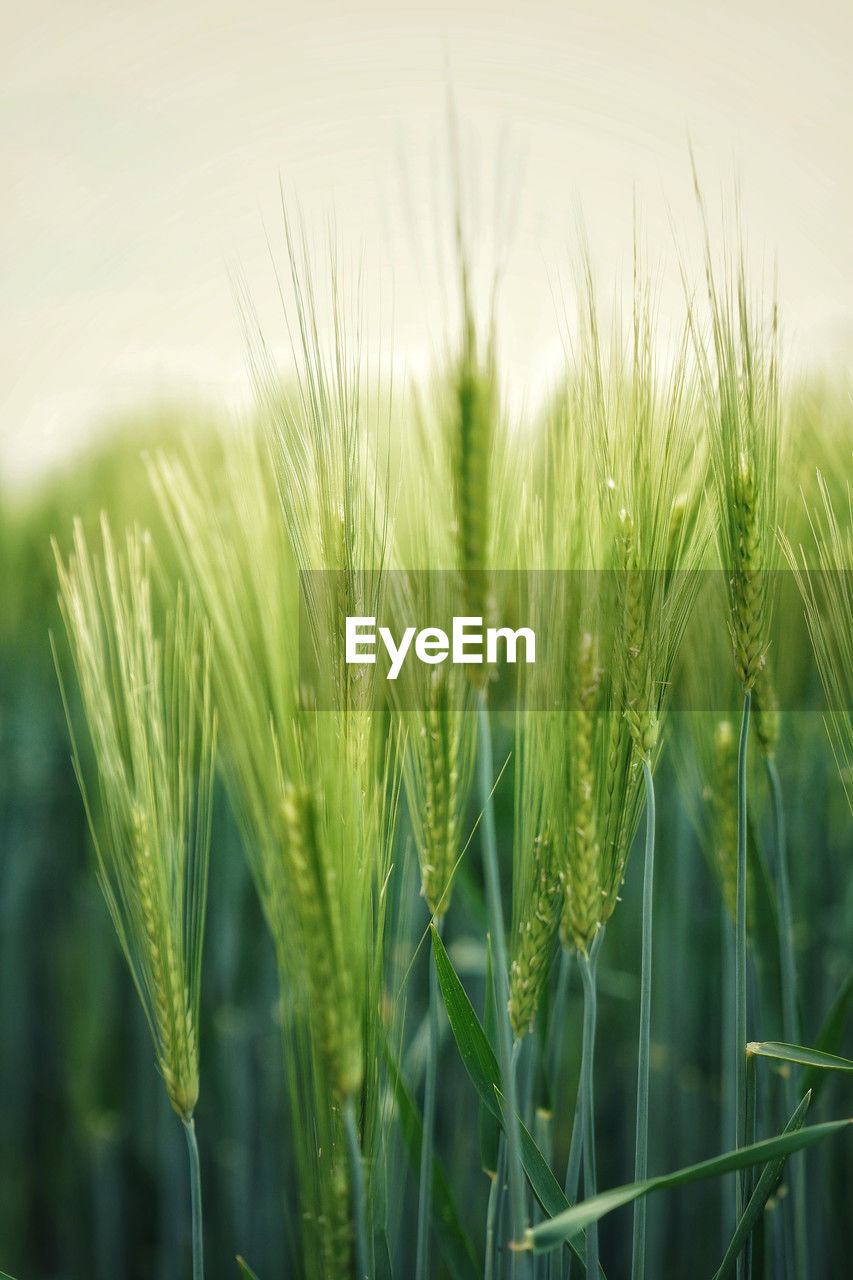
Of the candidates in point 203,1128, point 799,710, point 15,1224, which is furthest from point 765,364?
point 15,1224

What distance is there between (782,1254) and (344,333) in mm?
722

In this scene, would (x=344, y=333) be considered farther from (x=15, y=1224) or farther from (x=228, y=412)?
(x=15, y=1224)

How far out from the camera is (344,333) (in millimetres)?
402

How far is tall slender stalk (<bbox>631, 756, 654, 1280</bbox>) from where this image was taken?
0.38m

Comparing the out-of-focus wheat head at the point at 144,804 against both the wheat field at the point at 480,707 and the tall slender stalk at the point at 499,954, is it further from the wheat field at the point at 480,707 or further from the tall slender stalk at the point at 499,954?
the tall slender stalk at the point at 499,954

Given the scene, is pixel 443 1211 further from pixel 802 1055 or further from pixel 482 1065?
pixel 802 1055

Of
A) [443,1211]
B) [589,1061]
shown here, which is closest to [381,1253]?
[443,1211]

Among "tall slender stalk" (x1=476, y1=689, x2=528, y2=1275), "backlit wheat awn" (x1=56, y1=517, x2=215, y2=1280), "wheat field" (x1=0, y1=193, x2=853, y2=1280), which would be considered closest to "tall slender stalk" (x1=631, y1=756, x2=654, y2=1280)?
"wheat field" (x1=0, y1=193, x2=853, y2=1280)

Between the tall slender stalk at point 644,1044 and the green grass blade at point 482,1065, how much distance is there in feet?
0.14

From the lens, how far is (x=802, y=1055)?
0.37m

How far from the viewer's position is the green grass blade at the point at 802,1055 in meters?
0.36

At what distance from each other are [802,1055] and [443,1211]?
0.20m

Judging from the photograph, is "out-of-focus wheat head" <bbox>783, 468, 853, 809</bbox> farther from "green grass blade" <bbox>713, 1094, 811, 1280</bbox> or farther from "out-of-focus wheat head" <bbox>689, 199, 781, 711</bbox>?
"green grass blade" <bbox>713, 1094, 811, 1280</bbox>

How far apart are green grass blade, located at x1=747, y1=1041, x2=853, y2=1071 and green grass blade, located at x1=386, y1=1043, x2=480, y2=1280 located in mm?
178
